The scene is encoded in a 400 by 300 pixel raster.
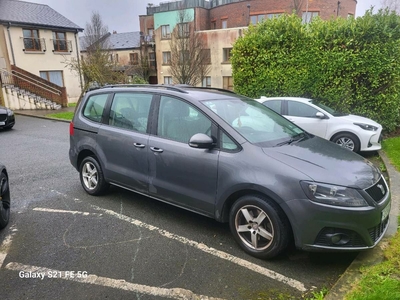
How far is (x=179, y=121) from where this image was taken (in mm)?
3748

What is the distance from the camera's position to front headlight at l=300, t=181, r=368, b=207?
2.71 metres

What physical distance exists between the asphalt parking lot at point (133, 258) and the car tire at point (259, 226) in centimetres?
14

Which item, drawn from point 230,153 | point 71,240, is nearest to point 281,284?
point 230,153

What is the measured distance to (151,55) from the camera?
40.4m

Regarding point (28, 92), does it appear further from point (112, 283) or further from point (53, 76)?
point (112, 283)

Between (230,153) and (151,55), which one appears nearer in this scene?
(230,153)

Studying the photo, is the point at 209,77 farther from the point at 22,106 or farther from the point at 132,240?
the point at 132,240

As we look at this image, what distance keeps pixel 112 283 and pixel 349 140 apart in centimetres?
655

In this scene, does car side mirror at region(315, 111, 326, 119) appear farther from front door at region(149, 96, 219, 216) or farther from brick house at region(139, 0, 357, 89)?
brick house at region(139, 0, 357, 89)

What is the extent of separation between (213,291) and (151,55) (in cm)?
4090

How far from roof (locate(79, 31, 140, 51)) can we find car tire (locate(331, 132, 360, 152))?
39.0 meters

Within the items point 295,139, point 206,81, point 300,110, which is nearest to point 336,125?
point 300,110

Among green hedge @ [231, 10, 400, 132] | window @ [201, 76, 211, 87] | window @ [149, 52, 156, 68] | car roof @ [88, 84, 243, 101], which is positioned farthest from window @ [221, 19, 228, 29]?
car roof @ [88, 84, 243, 101]

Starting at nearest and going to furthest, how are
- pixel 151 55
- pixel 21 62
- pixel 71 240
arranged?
pixel 71 240
pixel 21 62
pixel 151 55
